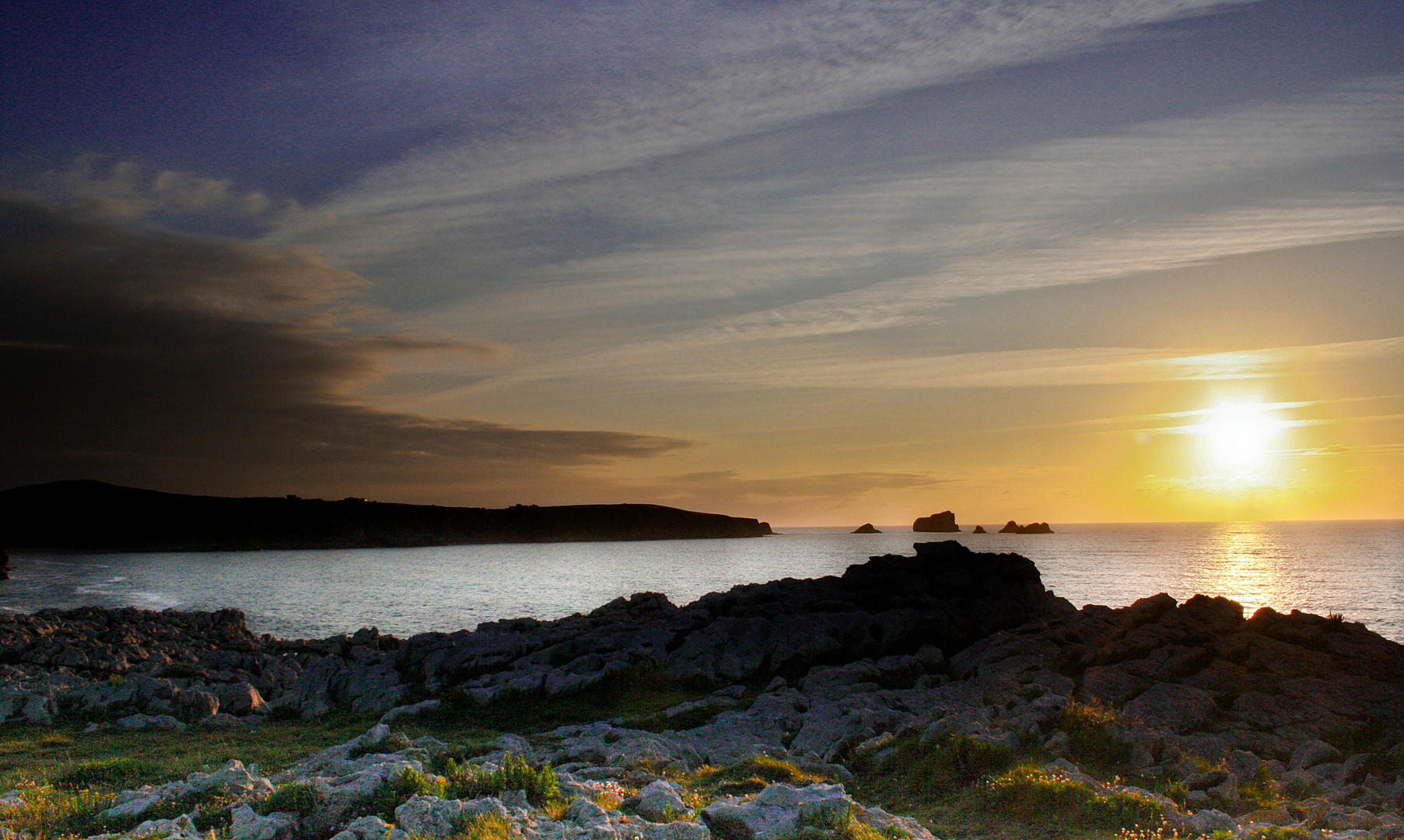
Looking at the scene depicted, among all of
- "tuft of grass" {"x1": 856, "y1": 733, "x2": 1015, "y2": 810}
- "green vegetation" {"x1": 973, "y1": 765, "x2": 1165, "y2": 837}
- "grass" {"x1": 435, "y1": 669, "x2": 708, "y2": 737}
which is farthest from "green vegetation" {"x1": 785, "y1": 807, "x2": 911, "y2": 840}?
"grass" {"x1": 435, "y1": 669, "x2": 708, "y2": 737}

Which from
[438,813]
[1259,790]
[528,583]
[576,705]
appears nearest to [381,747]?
[438,813]

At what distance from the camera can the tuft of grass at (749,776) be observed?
50.2ft

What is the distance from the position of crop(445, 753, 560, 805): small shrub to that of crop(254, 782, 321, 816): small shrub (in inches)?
76.5

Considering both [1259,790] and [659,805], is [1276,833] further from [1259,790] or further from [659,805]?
[659,805]

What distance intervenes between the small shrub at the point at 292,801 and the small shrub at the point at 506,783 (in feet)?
6.38

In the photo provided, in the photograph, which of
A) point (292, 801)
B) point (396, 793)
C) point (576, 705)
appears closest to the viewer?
point (292, 801)

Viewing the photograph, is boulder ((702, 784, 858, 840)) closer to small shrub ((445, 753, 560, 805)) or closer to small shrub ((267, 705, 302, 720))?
small shrub ((445, 753, 560, 805))

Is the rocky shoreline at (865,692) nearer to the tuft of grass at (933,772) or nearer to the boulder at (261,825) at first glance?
the boulder at (261,825)

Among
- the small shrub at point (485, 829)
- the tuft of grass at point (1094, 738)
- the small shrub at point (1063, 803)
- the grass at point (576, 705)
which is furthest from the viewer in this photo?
the grass at point (576, 705)

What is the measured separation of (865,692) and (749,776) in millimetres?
8622

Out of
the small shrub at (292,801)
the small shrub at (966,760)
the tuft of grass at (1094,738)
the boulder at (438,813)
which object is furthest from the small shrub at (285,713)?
the tuft of grass at (1094,738)

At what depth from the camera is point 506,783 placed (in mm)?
13031

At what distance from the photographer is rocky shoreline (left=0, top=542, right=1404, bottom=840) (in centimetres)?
1511

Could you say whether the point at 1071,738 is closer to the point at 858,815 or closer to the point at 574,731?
the point at 858,815
